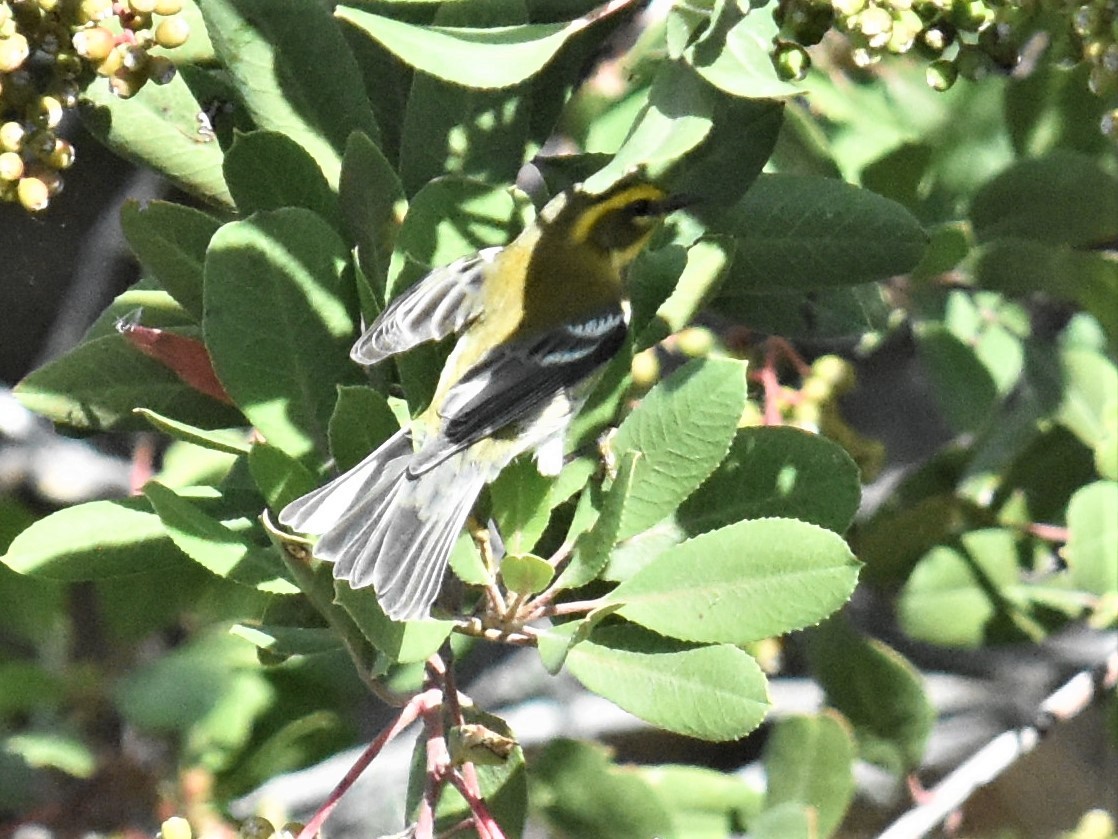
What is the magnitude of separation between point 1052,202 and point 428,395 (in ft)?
3.59

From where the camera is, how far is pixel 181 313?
1.72 m

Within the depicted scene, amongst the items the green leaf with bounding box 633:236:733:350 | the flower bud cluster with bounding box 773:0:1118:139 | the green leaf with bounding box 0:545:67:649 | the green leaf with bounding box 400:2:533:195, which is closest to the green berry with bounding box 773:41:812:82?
the flower bud cluster with bounding box 773:0:1118:139

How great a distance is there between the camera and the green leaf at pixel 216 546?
135 centimetres

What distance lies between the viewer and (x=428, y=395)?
167cm

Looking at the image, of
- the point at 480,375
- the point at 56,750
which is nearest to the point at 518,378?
the point at 480,375

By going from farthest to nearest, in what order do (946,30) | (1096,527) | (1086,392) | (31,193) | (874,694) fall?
(1086,392) → (874,694) → (1096,527) → (946,30) → (31,193)

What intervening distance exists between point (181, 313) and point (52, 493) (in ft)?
3.61

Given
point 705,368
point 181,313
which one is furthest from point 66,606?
point 705,368

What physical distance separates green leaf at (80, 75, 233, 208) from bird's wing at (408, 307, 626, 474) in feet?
1.61

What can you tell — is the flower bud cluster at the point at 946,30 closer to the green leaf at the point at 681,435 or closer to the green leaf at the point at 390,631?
the green leaf at the point at 681,435

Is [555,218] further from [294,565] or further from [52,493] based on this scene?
[52,493]

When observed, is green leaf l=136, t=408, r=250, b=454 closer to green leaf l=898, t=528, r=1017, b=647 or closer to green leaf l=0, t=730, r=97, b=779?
green leaf l=0, t=730, r=97, b=779

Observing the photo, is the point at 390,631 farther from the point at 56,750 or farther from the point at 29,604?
the point at 29,604

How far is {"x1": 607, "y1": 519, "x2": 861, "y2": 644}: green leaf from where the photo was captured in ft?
4.58
